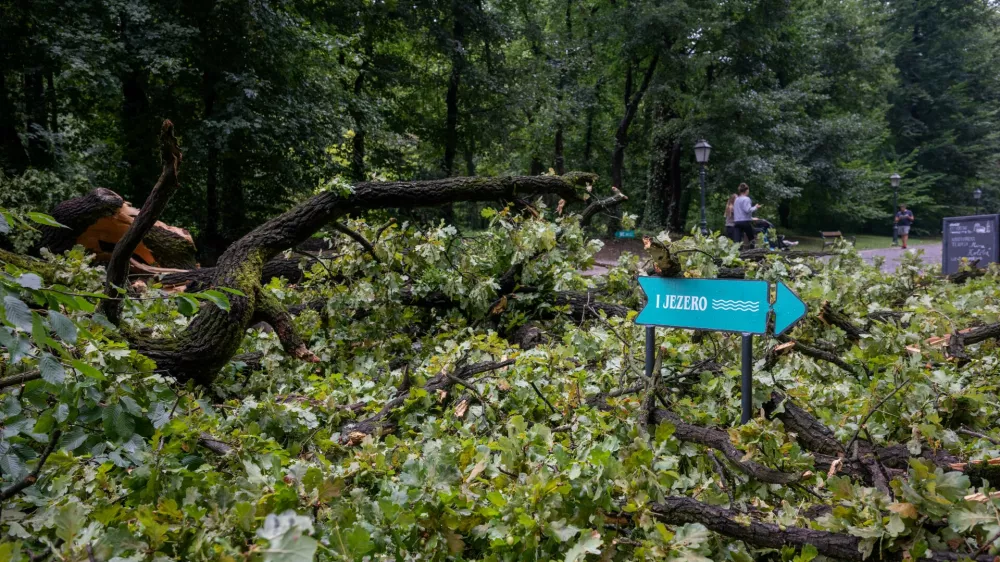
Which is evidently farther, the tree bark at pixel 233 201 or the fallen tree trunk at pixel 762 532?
the tree bark at pixel 233 201

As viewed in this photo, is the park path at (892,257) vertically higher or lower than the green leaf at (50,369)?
lower

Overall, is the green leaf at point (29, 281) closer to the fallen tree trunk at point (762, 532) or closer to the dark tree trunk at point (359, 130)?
the fallen tree trunk at point (762, 532)

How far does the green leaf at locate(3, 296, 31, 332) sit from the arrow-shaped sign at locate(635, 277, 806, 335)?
6.61 ft

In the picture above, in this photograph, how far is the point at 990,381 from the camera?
3098mm

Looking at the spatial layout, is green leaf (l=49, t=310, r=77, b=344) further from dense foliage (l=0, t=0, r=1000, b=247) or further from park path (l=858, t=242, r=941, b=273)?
park path (l=858, t=242, r=941, b=273)

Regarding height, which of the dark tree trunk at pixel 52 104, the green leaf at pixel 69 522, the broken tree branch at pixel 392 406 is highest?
the dark tree trunk at pixel 52 104

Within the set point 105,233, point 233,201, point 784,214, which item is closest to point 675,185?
point 784,214

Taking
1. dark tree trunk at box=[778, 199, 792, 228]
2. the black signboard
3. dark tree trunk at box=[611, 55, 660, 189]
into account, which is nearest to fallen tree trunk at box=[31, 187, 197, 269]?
the black signboard

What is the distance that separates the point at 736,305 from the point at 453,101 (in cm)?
1741

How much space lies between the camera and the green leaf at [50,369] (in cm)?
154

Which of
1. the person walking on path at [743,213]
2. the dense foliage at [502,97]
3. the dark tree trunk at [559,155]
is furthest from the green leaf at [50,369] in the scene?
the dark tree trunk at [559,155]

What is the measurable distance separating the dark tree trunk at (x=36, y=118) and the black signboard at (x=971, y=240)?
1440 cm

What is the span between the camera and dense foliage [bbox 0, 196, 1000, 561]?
5.19ft

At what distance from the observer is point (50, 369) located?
1.57 metres
